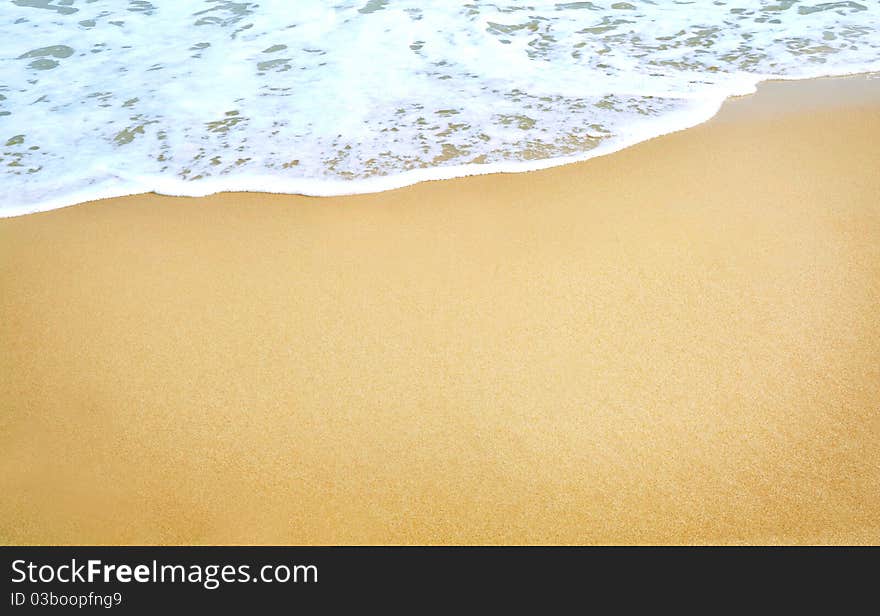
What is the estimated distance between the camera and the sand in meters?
1.82

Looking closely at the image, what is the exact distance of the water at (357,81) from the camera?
3352 mm

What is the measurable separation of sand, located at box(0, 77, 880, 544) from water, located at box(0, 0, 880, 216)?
31 centimetres

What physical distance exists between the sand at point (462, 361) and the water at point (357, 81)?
313mm

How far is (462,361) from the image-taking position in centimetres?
222
